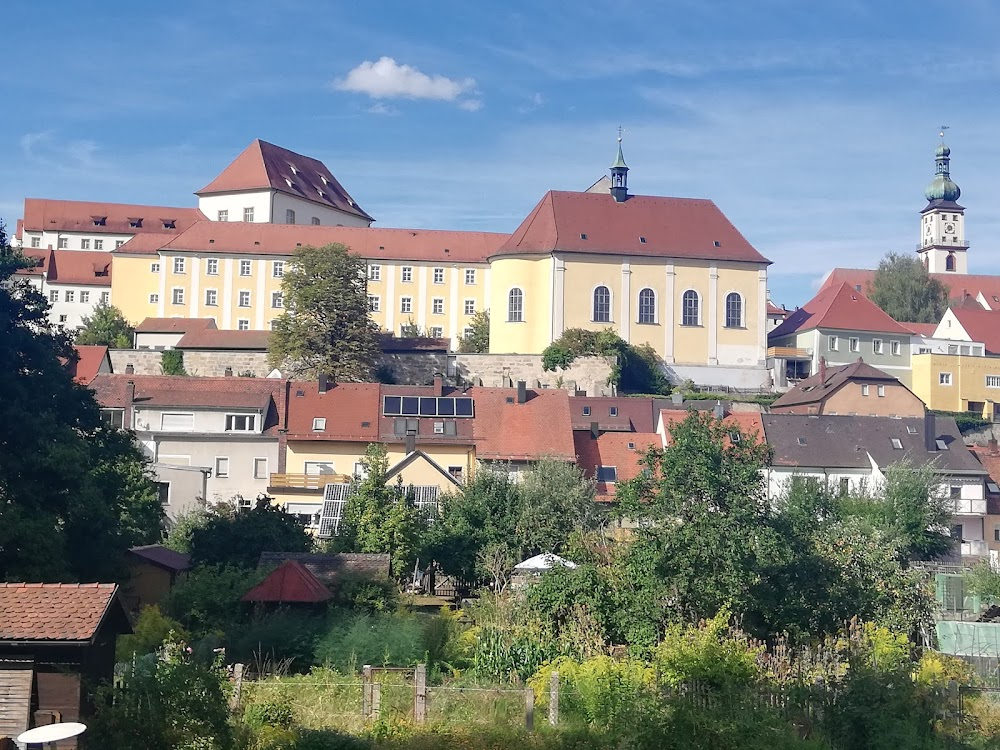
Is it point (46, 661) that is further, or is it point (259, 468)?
point (259, 468)

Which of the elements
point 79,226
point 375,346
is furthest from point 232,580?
point 79,226

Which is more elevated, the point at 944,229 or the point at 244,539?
the point at 944,229

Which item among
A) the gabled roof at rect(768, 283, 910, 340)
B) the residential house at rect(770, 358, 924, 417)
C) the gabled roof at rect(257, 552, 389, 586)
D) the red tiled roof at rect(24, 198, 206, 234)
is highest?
the red tiled roof at rect(24, 198, 206, 234)

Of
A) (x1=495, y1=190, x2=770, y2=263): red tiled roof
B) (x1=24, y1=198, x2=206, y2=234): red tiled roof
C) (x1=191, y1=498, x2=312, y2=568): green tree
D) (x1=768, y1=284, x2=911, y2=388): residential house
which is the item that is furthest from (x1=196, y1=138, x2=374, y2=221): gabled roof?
(x1=191, y1=498, x2=312, y2=568): green tree

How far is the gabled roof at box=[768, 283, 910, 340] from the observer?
76.7 metres

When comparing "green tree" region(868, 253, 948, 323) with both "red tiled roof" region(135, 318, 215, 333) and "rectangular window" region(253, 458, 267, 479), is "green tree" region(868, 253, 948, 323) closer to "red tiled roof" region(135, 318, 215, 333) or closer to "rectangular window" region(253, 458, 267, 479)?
"red tiled roof" region(135, 318, 215, 333)

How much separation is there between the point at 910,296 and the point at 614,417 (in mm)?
47646

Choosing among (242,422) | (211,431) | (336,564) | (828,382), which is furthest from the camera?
(828,382)

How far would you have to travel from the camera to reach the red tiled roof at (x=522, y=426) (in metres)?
49.6

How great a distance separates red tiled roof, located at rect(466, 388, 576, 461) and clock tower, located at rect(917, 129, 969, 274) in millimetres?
92304

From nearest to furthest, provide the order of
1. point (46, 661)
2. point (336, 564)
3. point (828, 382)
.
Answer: point (46, 661), point (336, 564), point (828, 382)

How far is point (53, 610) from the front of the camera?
16.9 metres

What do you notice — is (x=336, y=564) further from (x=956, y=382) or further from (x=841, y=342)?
(x=956, y=382)

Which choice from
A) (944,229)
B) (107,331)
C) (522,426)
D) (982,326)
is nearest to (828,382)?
(522,426)
